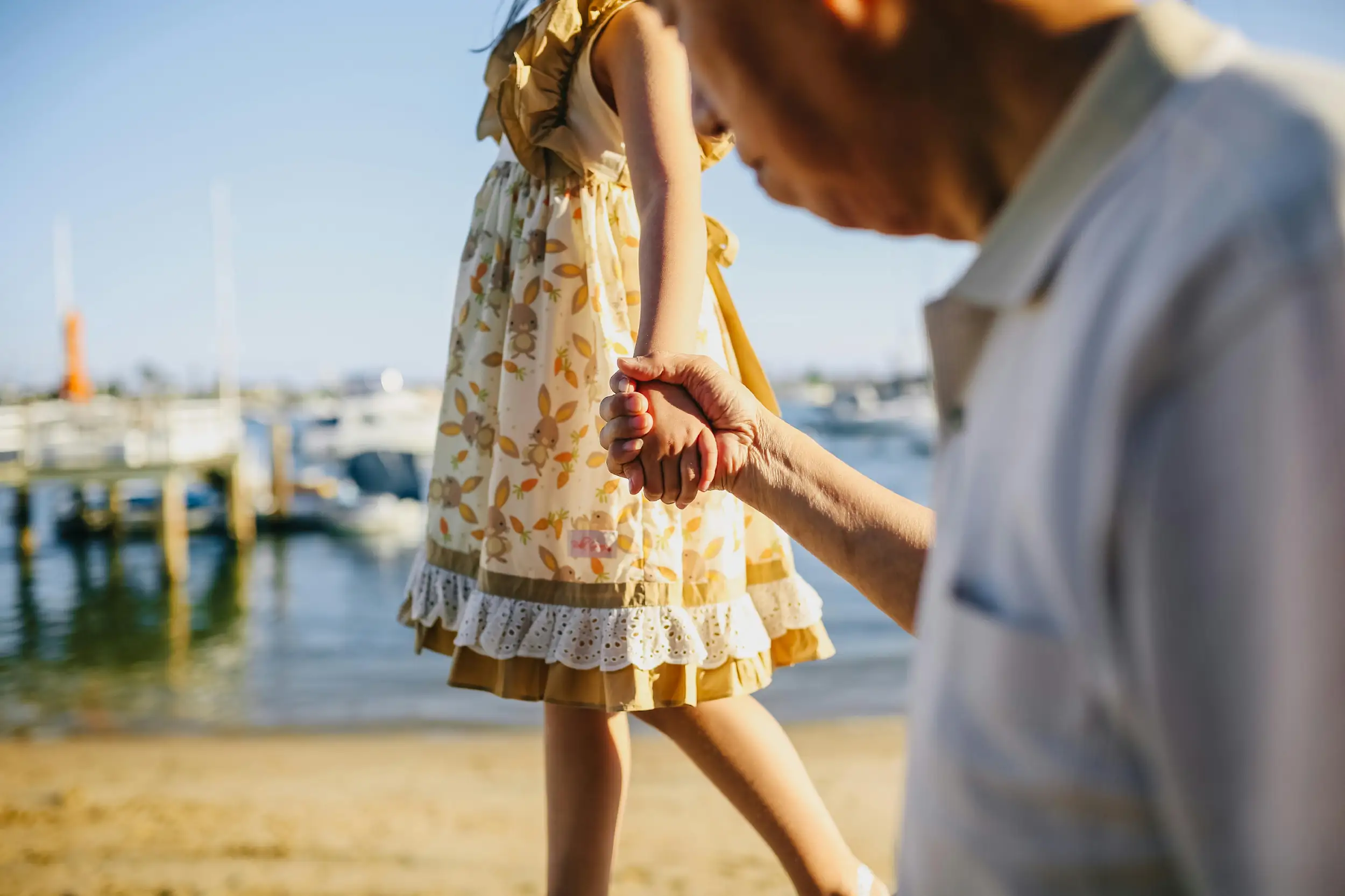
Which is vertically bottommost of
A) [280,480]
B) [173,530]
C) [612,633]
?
[173,530]

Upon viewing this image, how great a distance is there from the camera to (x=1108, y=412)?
390 millimetres

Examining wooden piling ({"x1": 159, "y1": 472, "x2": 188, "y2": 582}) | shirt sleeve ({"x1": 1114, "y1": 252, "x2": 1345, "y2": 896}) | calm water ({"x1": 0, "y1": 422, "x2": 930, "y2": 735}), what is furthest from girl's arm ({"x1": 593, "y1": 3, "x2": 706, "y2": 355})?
wooden piling ({"x1": 159, "y1": 472, "x2": 188, "y2": 582})

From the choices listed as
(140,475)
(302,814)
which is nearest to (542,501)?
(302,814)

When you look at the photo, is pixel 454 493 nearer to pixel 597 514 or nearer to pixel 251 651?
pixel 597 514

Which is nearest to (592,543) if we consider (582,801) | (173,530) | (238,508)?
(582,801)

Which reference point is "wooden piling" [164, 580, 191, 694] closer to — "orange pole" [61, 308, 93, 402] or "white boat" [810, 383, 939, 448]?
"orange pole" [61, 308, 93, 402]

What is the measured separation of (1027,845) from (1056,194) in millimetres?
307

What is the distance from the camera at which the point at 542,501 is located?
155 cm

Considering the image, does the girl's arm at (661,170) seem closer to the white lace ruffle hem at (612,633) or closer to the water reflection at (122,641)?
the white lace ruffle hem at (612,633)

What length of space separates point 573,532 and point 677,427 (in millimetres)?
369

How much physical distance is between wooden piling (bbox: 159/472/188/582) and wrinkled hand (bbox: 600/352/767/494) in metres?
Result: 15.4

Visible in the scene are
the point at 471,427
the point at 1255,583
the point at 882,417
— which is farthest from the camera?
the point at 882,417

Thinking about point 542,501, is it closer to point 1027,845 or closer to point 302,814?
point 1027,845

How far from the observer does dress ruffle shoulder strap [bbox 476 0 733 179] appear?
1573mm
